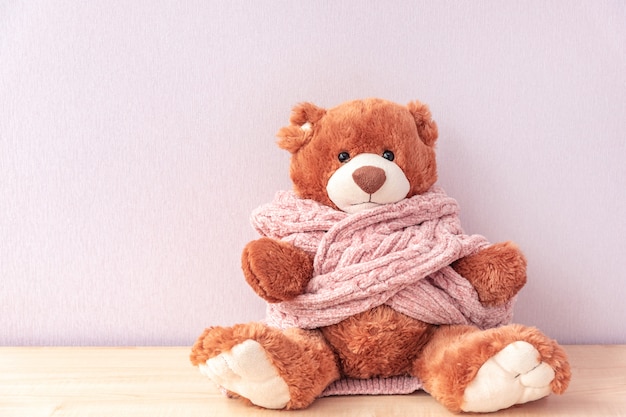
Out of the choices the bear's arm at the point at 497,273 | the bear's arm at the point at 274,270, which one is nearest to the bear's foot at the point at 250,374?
the bear's arm at the point at 274,270

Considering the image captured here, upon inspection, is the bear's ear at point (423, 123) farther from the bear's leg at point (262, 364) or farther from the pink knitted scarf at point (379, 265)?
the bear's leg at point (262, 364)

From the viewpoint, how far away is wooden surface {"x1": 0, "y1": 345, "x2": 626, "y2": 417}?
945 mm

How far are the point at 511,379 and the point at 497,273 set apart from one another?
0.60ft

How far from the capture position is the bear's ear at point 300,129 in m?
1.06

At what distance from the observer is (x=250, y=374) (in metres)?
0.87

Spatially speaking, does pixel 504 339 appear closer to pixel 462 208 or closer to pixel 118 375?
pixel 462 208

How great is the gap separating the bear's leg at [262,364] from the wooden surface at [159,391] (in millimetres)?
38

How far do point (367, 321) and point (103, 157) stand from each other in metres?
0.64

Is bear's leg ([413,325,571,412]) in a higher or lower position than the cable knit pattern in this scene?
lower

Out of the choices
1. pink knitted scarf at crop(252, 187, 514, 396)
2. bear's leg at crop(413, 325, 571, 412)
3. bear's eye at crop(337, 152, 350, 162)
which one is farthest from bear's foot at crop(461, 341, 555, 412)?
bear's eye at crop(337, 152, 350, 162)

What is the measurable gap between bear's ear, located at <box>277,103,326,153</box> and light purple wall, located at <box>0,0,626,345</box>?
0.63 ft

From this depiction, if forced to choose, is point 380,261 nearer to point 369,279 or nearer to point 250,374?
point 369,279

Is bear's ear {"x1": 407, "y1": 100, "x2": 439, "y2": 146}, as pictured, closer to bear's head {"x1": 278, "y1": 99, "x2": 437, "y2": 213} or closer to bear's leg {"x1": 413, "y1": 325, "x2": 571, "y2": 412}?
bear's head {"x1": 278, "y1": 99, "x2": 437, "y2": 213}

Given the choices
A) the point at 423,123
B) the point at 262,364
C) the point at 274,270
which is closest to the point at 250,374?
the point at 262,364
